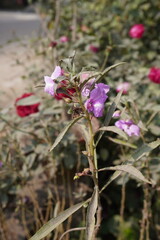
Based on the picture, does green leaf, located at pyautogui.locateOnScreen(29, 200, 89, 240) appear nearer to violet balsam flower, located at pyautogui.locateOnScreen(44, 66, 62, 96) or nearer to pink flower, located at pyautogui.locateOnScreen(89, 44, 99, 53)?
violet balsam flower, located at pyautogui.locateOnScreen(44, 66, 62, 96)

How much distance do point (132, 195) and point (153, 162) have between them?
1.01 feet

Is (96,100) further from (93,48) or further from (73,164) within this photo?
(93,48)

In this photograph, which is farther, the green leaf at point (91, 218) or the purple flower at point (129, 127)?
the purple flower at point (129, 127)

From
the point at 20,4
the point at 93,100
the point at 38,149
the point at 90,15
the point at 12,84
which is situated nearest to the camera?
the point at 93,100

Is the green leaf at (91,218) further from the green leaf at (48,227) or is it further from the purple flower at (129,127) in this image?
the purple flower at (129,127)

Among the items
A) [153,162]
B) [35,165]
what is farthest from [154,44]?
[35,165]

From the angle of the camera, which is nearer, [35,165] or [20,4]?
[35,165]

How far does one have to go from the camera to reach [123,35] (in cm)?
258

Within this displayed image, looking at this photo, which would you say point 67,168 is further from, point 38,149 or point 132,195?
point 132,195

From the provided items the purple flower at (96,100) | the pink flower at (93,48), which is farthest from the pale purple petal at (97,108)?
the pink flower at (93,48)

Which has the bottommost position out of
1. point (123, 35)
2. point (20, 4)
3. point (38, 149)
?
point (38, 149)

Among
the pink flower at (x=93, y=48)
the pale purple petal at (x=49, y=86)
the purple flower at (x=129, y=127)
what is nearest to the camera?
the pale purple petal at (x=49, y=86)

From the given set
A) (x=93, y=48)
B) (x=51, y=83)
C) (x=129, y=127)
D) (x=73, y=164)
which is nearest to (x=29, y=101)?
(x=73, y=164)

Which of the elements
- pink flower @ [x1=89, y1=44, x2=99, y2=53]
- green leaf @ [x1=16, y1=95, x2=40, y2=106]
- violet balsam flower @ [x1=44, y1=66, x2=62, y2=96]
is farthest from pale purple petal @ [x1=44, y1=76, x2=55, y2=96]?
pink flower @ [x1=89, y1=44, x2=99, y2=53]
